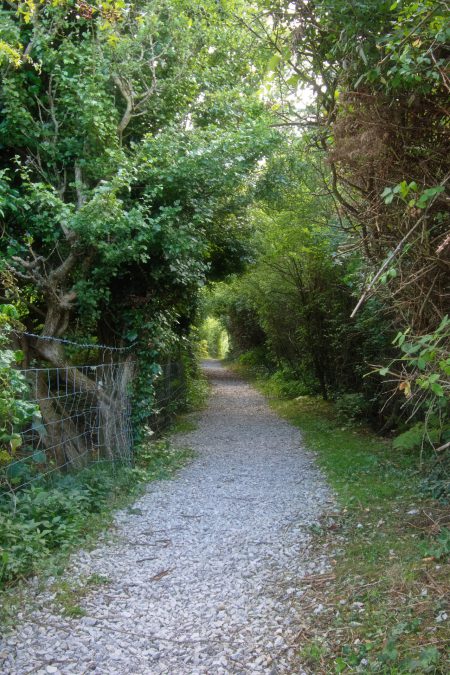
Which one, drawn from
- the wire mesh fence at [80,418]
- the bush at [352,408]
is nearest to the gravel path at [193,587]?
the wire mesh fence at [80,418]

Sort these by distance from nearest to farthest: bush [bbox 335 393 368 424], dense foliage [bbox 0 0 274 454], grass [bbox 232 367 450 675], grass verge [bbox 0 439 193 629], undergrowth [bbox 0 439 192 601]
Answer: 1. grass [bbox 232 367 450 675]
2. grass verge [bbox 0 439 193 629]
3. undergrowth [bbox 0 439 192 601]
4. dense foliage [bbox 0 0 274 454]
5. bush [bbox 335 393 368 424]

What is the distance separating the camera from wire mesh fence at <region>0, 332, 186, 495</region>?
7027 millimetres

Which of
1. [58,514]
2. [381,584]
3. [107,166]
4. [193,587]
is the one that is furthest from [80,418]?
[381,584]

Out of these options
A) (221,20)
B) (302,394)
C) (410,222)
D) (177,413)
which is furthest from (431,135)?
(302,394)

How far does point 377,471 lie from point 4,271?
17.9 feet

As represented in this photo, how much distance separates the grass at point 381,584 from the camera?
3279 mm

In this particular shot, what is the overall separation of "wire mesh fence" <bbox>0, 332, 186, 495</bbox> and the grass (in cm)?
318

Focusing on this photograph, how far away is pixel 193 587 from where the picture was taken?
461cm

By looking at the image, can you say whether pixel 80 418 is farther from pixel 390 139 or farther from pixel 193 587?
pixel 390 139

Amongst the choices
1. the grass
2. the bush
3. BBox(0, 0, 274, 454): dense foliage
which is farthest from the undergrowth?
the bush

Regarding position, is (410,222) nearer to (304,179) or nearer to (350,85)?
(350,85)

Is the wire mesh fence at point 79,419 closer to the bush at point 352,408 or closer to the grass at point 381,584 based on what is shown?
the grass at point 381,584

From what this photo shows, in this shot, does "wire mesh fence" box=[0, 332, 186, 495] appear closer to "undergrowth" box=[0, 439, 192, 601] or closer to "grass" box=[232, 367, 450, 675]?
"undergrowth" box=[0, 439, 192, 601]

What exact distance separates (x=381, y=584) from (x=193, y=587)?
1.51m
